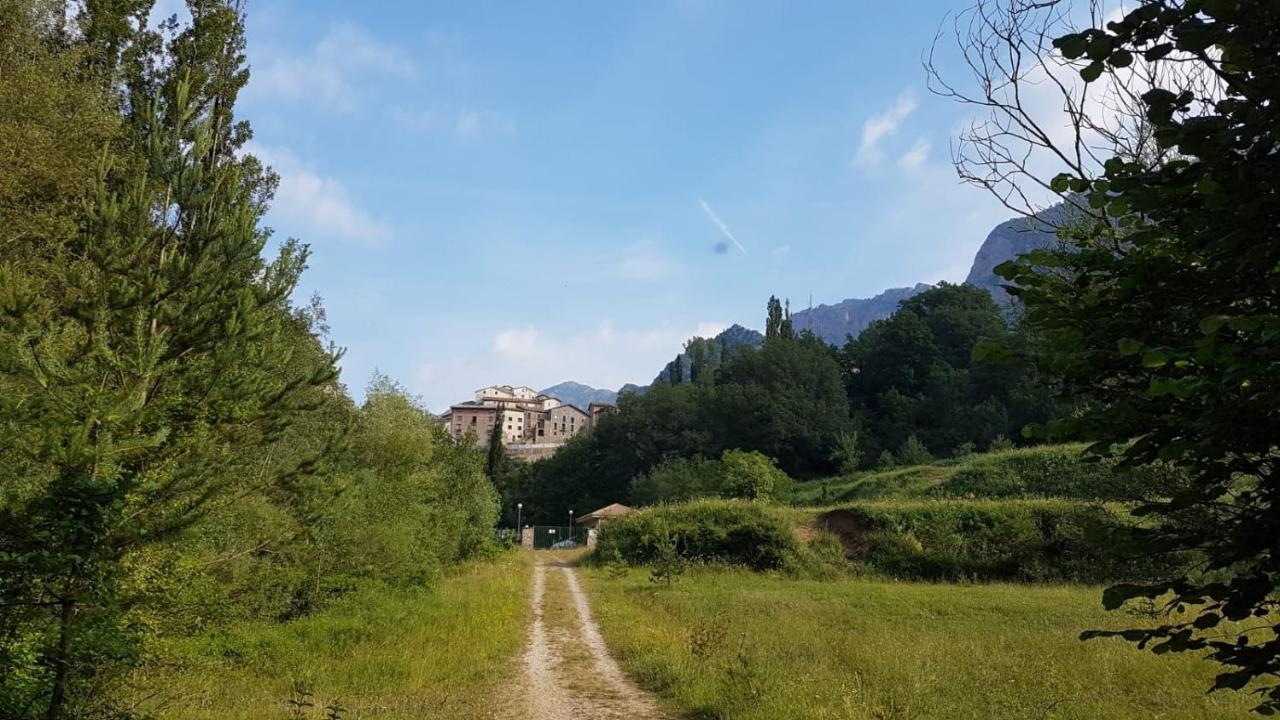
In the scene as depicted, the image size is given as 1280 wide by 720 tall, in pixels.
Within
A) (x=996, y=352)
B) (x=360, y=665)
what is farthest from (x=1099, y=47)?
(x=360, y=665)

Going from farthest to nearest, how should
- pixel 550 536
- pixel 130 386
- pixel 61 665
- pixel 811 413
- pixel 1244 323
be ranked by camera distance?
1. pixel 811 413
2. pixel 550 536
3. pixel 130 386
4. pixel 61 665
5. pixel 1244 323

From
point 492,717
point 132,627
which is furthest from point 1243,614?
point 132,627

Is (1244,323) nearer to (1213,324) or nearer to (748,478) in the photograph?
(1213,324)

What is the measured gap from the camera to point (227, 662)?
10680mm

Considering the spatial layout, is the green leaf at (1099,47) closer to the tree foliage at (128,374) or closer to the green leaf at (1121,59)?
the green leaf at (1121,59)

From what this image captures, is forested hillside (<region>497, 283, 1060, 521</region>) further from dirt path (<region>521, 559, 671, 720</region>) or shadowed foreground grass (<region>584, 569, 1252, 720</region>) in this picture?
dirt path (<region>521, 559, 671, 720</region>)

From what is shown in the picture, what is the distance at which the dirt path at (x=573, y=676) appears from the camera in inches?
328

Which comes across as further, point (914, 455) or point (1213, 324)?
point (914, 455)

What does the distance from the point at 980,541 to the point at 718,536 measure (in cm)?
1012

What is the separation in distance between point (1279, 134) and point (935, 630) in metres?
13.5

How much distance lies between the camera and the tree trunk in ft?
19.0

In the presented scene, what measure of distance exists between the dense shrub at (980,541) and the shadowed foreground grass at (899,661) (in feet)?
21.6

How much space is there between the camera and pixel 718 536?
2898 cm

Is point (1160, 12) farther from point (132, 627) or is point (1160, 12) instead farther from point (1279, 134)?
point (132, 627)
